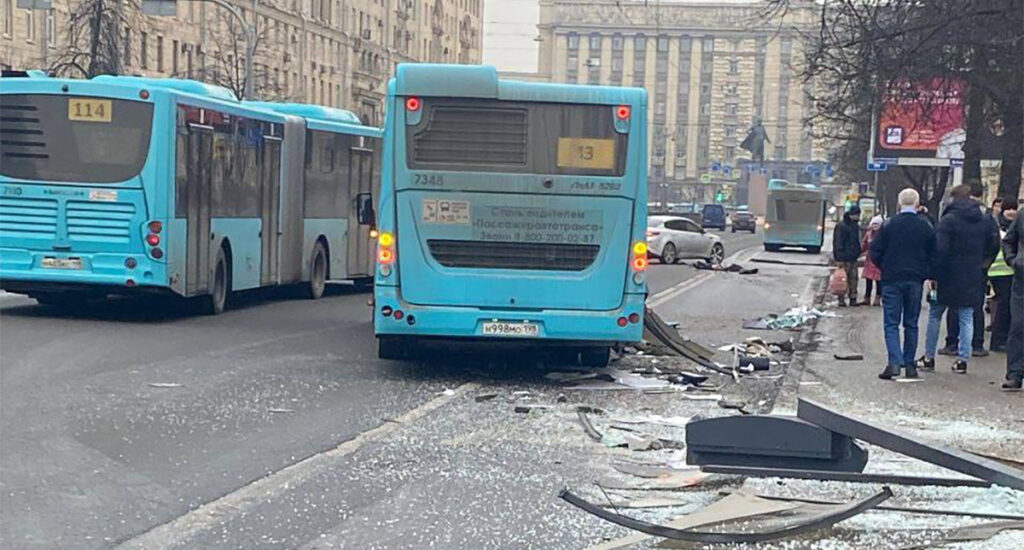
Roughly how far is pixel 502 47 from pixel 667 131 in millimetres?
77860

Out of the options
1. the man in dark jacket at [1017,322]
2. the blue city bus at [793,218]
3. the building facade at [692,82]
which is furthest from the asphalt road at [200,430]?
the building facade at [692,82]

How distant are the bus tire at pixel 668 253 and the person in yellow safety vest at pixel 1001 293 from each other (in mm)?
29154

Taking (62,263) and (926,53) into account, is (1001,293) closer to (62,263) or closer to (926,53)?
(926,53)

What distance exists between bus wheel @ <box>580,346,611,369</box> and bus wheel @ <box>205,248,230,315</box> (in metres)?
6.88

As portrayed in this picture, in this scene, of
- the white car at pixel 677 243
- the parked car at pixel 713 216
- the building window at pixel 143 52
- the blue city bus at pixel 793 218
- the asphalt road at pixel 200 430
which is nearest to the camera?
the asphalt road at pixel 200 430

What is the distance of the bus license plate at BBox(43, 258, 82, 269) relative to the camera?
16984 millimetres

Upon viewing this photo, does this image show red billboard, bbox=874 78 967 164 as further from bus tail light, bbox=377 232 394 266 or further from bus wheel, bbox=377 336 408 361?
bus tail light, bbox=377 232 394 266

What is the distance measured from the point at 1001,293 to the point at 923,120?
8876 millimetres

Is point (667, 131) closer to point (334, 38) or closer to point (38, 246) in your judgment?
point (334, 38)

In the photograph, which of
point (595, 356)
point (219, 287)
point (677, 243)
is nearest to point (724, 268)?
point (677, 243)

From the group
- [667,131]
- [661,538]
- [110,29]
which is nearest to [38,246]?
[661,538]

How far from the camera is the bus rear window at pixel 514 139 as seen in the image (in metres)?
12.7

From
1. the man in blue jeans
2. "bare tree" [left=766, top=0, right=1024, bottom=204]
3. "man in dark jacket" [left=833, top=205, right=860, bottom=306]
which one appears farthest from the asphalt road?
"man in dark jacket" [left=833, top=205, right=860, bottom=306]

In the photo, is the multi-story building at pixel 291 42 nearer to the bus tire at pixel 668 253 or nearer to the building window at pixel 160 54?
the building window at pixel 160 54
